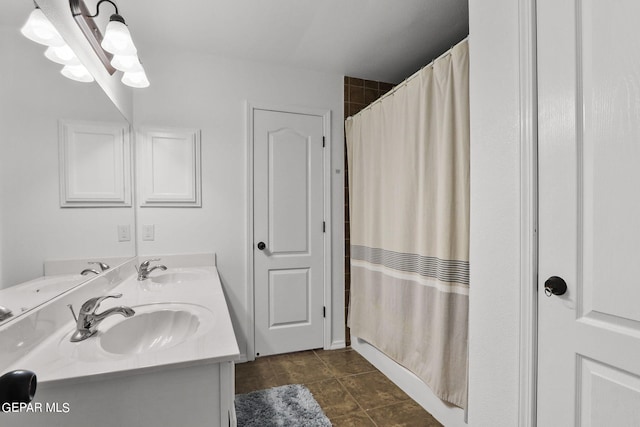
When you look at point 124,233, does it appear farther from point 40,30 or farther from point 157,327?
point 40,30

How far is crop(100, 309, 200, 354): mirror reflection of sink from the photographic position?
112 cm

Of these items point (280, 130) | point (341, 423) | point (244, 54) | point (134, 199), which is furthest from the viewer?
point (280, 130)

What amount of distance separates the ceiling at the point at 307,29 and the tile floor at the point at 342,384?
2416 mm

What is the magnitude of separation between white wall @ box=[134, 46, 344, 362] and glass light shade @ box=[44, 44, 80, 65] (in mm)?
1065

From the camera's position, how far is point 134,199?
6.97ft

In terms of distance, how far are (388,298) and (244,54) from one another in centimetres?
213

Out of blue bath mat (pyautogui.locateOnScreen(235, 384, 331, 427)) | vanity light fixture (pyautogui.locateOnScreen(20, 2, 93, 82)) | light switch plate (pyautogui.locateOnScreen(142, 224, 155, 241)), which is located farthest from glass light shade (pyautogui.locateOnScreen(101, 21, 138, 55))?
blue bath mat (pyautogui.locateOnScreen(235, 384, 331, 427))
